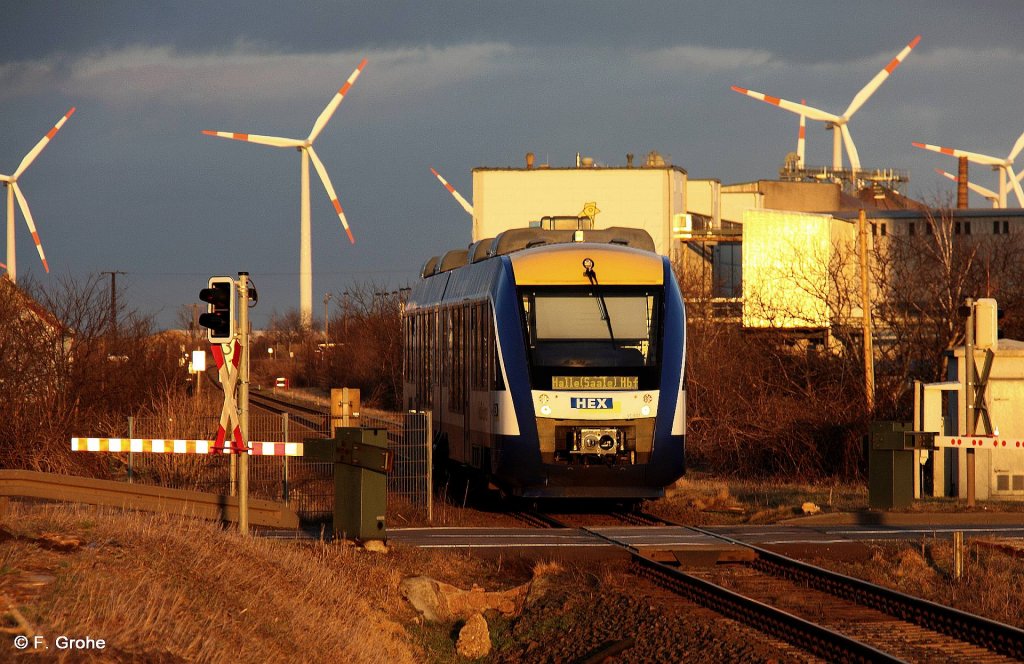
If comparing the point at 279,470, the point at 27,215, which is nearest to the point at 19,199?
the point at 27,215

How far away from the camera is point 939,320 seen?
3484 centimetres

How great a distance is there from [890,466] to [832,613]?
7.97m

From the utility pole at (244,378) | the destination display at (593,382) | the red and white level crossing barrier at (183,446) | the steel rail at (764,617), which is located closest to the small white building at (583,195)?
the destination display at (593,382)

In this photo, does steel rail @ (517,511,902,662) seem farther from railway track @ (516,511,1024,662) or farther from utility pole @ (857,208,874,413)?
utility pole @ (857,208,874,413)

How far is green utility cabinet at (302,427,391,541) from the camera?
49.2 feet

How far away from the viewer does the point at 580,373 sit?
18562mm

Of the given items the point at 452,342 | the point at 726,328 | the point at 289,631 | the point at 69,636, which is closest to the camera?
the point at 69,636

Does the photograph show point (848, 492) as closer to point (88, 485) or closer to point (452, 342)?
point (452, 342)

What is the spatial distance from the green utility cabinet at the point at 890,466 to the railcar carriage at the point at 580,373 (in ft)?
9.44

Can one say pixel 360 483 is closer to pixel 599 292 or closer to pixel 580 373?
pixel 580 373

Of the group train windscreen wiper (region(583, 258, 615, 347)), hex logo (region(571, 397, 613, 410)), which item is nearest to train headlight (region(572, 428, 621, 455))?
hex logo (region(571, 397, 613, 410))

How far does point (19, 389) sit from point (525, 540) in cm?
1435

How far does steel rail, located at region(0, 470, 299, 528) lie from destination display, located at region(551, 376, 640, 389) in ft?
12.0

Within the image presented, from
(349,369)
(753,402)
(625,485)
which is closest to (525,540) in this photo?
(625,485)
